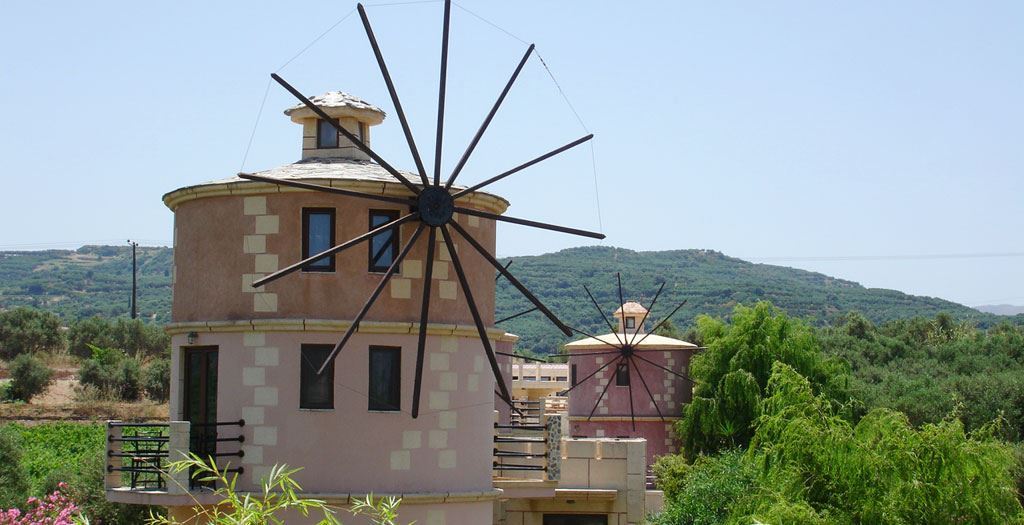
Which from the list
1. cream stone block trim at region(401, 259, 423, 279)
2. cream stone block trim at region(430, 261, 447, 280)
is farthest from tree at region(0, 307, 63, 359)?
cream stone block trim at region(401, 259, 423, 279)

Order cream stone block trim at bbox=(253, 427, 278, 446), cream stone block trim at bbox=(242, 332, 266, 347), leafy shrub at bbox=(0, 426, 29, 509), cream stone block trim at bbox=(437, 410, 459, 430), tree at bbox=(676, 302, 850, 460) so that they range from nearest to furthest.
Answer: cream stone block trim at bbox=(253, 427, 278, 446) → cream stone block trim at bbox=(242, 332, 266, 347) → cream stone block trim at bbox=(437, 410, 459, 430) → leafy shrub at bbox=(0, 426, 29, 509) → tree at bbox=(676, 302, 850, 460)

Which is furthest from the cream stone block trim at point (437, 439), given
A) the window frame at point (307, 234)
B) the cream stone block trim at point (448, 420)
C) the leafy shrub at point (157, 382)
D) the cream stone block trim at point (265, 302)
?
the leafy shrub at point (157, 382)

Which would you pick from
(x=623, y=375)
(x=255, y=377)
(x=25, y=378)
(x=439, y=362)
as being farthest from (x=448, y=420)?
(x=25, y=378)

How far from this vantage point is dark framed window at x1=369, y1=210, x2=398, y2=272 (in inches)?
843

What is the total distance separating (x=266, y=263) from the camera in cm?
2123

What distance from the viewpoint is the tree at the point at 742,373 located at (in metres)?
46.4

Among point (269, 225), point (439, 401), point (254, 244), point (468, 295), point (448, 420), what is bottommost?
point (448, 420)

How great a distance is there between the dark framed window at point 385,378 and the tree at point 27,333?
77717 millimetres

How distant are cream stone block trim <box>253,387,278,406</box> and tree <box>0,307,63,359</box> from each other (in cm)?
7751

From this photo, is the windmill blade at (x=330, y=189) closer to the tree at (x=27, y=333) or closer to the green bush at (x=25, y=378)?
the green bush at (x=25, y=378)

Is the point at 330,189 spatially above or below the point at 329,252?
above

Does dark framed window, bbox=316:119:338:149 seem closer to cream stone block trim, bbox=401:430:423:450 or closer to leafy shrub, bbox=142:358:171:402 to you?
cream stone block trim, bbox=401:430:423:450

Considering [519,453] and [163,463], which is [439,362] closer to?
[519,453]

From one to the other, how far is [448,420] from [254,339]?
3192 mm
